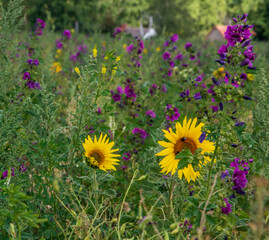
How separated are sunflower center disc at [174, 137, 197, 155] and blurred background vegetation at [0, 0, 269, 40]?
16.5 metres

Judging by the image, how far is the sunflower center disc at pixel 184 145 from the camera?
163cm

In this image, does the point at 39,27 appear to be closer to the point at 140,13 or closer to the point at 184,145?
the point at 184,145

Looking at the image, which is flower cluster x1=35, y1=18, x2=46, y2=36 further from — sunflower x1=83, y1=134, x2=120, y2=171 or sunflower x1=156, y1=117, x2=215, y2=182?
sunflower x1=156, y1=117, x2=215, y2=182

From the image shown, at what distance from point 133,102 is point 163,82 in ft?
4.65

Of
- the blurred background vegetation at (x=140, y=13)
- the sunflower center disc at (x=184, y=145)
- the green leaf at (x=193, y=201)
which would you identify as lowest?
the green leaf at (x=193, y=201)

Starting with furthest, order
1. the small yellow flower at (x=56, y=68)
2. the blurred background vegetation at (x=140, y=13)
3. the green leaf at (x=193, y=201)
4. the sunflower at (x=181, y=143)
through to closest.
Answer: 1. the blurred background vegetation at (x=140, y=13)
2. the small yellow flower at (x=56, y=68)
3. the sunflower at (x=181, y=143)
4. the green leaf at (x=193, y=201)

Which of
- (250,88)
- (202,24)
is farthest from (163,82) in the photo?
(202,24)

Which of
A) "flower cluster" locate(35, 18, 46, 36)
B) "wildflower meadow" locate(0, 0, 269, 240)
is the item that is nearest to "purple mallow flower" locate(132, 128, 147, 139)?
"wildflower meadow" locate(0, 0, 269, 240)

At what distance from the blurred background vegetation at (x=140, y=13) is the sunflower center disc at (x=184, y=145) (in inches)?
649

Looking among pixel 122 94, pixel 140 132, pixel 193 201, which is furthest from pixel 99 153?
pixel 122 94

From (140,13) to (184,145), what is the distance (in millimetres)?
53546

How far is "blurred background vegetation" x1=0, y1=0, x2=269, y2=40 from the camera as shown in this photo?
2902cm

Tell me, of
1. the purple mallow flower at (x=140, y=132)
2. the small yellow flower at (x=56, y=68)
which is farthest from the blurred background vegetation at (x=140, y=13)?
the purple mallow flower at (x=140, y=132)

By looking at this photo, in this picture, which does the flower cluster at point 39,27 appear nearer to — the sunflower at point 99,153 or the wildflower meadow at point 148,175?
the wildflower meadow at point 148,175
